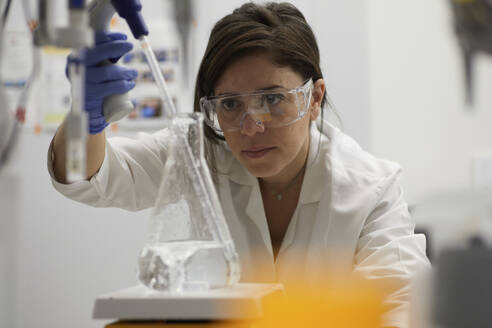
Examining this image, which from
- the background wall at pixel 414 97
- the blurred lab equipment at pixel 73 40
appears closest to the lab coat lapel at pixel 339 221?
the background wall at pixel 414 97

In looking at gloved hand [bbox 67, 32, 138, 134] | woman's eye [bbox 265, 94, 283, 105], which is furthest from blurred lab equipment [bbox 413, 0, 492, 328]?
woman's eye [bbox 265, 94, 283, 105]

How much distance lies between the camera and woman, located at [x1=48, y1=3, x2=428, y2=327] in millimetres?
1358

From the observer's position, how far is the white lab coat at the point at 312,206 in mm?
1423

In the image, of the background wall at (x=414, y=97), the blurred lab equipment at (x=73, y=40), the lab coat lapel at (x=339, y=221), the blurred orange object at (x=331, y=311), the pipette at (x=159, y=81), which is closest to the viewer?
the blurred lab equipment at (x=73, y=40)

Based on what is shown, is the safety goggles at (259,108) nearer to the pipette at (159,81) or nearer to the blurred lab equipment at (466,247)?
the pipette at (159,81)

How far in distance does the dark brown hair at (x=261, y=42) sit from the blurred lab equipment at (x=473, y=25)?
0.85m

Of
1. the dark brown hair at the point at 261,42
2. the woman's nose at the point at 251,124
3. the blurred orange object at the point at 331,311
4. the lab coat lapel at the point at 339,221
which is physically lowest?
the blurred orange object at the point at 331,311

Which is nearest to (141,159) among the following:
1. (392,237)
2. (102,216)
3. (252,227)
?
(252,227)

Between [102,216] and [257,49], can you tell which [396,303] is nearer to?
[257,49]

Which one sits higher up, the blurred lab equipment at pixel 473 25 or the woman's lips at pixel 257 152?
the blurred lab equipment at pixel 473 25

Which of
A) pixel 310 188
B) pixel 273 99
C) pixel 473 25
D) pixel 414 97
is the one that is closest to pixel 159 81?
pixel 273 99

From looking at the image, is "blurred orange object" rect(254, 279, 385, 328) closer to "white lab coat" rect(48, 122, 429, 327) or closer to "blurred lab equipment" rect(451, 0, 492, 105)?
"white lab coat" rect(48, 122, 429, 327)

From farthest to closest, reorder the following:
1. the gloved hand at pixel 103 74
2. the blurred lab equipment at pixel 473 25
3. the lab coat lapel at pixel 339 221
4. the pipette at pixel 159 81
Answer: the lab coat lapel at pixel 339 221
the gloved hand at pixel 103 74
the pipette at pixel 159 81
the blurred lab equipment at pixel 473 25

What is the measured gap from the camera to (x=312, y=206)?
1.59 meters
